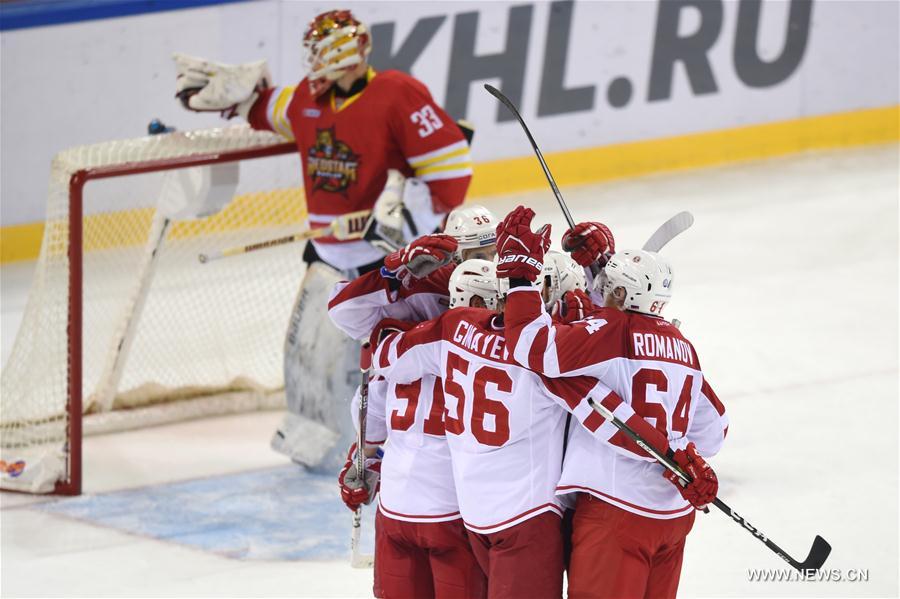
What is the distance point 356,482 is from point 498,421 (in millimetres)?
518

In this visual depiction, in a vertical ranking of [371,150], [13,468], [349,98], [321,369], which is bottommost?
[13,468]

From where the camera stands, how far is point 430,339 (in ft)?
10.6

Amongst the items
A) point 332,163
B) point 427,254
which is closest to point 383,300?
point 427,254

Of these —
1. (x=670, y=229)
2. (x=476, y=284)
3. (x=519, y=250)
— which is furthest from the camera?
(x=670, y=229)

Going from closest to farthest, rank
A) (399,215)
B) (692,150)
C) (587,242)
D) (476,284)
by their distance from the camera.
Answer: (476,284) → (587,242) → (399,215) → (692,150)

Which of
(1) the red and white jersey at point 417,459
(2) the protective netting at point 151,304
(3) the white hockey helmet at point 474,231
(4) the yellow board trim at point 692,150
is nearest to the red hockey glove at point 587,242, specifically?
(3) the white hockey helmet at point 474,231

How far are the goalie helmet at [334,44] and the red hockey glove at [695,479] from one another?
2249 mm

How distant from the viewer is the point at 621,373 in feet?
10.1

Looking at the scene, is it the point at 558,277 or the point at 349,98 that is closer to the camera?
the point at 558,277

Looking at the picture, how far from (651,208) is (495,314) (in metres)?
5.05

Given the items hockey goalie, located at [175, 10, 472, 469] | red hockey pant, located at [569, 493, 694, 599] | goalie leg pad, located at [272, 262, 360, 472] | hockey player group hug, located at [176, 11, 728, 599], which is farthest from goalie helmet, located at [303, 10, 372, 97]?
red hockey pant, located at [569, 493, 694, 599]

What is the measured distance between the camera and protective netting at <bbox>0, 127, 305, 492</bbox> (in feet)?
16.4

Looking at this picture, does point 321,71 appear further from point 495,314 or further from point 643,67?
point 643,67

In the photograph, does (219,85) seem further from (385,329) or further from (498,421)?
(498,421)
